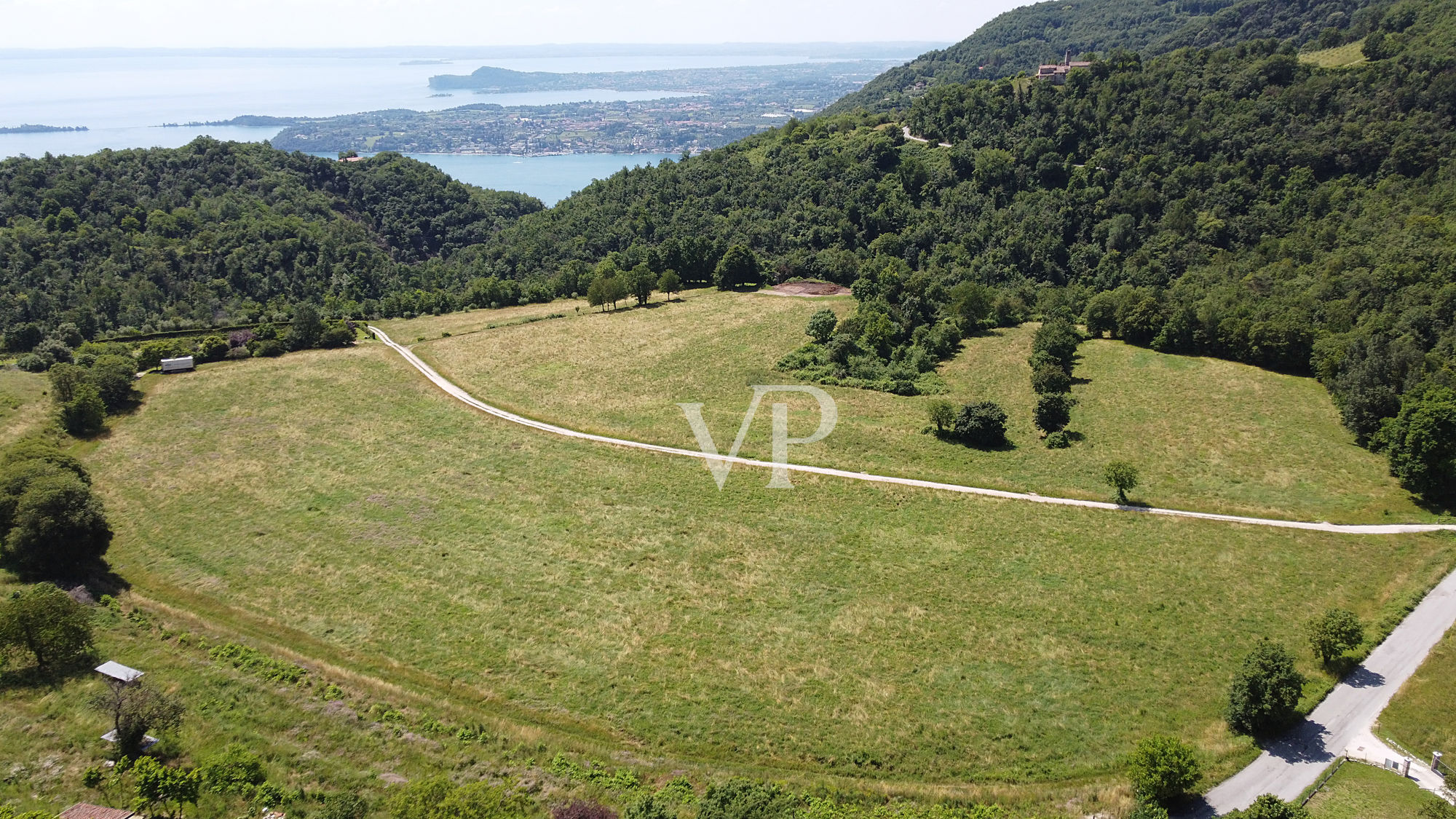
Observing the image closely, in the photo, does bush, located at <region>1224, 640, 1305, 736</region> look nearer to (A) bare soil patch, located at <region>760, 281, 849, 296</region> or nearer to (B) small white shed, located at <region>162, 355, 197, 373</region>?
(A) bare soil patch, located at <region>760, 281, 849, 296</region>

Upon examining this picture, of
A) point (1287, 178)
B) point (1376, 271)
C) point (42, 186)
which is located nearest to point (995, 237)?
point (1287, 178)

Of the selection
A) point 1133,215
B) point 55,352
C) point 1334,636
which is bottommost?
point 1334,636

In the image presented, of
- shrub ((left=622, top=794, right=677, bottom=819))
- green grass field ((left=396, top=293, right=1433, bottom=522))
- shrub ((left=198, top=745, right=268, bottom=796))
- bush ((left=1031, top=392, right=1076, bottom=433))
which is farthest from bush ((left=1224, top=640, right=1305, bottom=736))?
Result: shrub ((left=198, top=745, right=268, bottom=796))

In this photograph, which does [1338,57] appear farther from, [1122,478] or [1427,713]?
[1427,713]

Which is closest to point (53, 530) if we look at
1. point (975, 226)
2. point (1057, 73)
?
point (975, 226)

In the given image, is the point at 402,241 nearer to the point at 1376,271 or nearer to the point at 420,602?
the point at 420,602

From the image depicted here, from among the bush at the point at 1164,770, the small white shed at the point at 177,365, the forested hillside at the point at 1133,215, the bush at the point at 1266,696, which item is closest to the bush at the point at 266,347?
the small white shed at the point at 177,365
